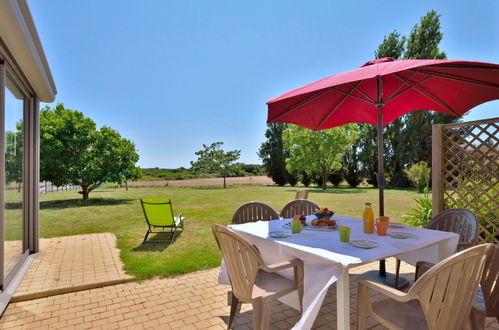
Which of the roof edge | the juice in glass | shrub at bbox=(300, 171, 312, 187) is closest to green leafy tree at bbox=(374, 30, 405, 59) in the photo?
shrub at bbox=(300, 171, 312, 187)

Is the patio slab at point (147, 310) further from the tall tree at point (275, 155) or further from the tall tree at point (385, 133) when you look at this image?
the tall tree at point (275, 155)

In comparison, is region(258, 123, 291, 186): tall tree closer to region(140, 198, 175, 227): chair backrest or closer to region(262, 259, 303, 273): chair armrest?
region(140, 198, 175, 227): chair backrest

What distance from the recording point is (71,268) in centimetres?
379

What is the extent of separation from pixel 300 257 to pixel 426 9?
26.6 m

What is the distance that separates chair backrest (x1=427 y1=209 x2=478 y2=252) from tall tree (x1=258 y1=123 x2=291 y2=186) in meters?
26.9

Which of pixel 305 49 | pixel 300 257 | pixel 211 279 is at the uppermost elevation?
pixel 305 49

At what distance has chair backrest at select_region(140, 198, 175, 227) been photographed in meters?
5.04

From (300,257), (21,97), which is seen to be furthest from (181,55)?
(300,257)

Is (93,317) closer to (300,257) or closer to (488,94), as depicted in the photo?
(300,257)

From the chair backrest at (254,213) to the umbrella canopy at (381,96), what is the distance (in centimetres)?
107

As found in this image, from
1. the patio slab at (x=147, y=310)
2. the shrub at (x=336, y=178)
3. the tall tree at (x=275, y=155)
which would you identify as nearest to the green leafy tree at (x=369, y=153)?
the shrub at (x=336, y=178)

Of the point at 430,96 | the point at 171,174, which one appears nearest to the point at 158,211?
the point at 430,96

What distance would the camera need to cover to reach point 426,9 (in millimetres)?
21344

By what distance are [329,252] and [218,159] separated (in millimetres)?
26867
